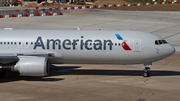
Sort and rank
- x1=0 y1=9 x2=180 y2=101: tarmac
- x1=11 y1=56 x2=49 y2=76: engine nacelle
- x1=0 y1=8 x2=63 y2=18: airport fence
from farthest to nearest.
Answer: x1=0 y1=8 x2=63 y2=18: airport fence → x1=11 y1=56 x2=49 y2=76: engine nacelle → x1=0 y1=9 x2=180 y2=101: tarmac

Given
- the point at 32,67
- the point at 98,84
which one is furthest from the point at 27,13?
the point at 98,84

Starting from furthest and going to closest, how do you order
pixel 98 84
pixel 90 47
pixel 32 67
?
pixel 90 47 < pixel 32 67 < pixel 98 84

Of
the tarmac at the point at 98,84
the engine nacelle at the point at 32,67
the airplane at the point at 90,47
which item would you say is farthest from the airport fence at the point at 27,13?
the engine nacelle at the point at 32,67

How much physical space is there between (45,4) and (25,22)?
55.2 m

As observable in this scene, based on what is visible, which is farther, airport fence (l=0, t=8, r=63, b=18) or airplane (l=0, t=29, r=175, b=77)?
airport fence (l=0, t=8, r=63, b=18)

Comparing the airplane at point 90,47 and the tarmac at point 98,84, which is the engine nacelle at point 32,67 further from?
the airplane at point 90,47

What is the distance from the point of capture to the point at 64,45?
38.0m

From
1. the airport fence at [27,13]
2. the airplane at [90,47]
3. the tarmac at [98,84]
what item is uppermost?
the airplane at [90,47]

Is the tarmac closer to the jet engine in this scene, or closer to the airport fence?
the jet engine

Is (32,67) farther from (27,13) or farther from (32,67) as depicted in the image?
(27,13)

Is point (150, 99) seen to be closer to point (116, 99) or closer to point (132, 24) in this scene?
Result: point (116, 99)

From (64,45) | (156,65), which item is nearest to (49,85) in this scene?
(64,45)

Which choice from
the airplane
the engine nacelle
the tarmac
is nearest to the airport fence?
the tarmac

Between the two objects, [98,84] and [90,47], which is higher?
[90,47]
